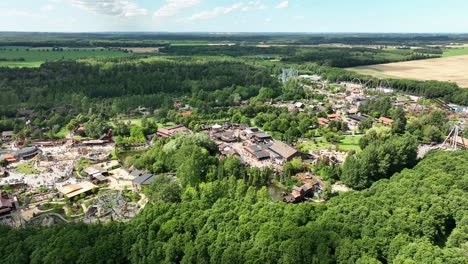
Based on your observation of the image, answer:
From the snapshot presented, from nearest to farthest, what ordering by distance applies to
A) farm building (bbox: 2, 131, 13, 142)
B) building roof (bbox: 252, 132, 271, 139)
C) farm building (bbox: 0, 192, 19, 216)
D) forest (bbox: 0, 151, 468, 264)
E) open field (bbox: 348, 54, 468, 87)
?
forest (bbox: 0, 151, 468, 264) → farm building (bbox: 0, 192, 19, 216) → farm building (bbox: 2, 131, 13, 142) → building roof (bbox: 252, 132, 271, 139) → open field (bbox: 348, 54, 468, 87)

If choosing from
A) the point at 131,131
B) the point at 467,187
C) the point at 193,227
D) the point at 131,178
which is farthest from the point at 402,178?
the point at 131,131

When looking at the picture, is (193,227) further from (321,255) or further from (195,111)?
(195,111)

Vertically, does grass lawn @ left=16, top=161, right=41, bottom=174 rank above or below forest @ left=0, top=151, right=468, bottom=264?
below

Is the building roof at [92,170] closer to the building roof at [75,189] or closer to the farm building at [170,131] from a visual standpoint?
the building roof at [75,189]

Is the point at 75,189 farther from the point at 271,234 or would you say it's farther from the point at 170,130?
the point at 271,234

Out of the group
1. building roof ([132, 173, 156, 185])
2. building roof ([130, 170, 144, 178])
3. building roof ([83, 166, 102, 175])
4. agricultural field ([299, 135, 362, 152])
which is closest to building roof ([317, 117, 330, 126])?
agricultural field ([299, 135, 362, 152])

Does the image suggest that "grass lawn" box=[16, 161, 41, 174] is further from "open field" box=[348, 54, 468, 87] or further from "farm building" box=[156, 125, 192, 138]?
"open field" box=[348, 54, 468, 87]

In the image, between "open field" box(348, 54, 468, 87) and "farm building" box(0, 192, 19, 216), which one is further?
"open field" box(348, 54, 468, 87)
